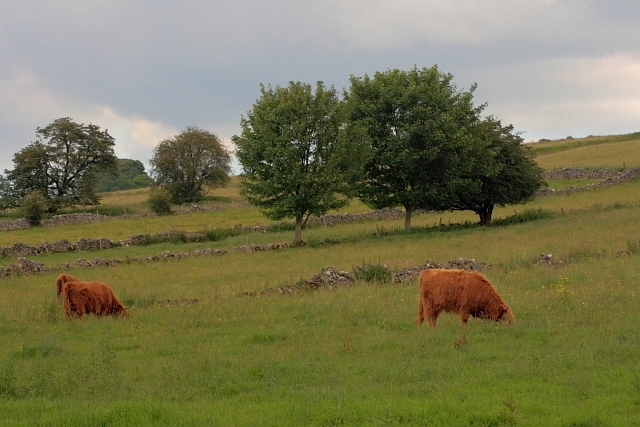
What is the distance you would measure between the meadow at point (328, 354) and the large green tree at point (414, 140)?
52.1 ft

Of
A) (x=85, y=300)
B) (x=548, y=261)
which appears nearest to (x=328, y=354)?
(x=85, y=300)

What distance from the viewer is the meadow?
340 inches

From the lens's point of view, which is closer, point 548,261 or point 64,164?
point 548,261

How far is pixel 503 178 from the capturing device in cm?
4350

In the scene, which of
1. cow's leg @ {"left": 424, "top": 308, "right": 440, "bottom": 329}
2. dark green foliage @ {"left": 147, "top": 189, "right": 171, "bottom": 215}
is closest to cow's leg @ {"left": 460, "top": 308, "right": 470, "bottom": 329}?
cow's leg @ {"left": 424, "top": 308, "right": 440, "bottom": 329}

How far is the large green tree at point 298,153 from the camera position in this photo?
39.9 meters

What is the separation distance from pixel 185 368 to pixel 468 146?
3345 centimetres

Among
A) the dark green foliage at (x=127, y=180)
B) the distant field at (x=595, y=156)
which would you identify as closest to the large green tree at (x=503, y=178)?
the distant field at (x=595, y=156)

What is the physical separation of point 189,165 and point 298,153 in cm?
→ 4433

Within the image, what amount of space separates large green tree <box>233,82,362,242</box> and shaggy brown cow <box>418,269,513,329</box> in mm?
25578

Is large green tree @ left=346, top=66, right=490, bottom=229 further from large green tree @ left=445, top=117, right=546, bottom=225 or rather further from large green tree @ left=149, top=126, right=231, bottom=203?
large green tree @ left=149, top=126, right=231, bottom=203

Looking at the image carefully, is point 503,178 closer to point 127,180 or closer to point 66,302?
point 66,302

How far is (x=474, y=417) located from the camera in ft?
27.0

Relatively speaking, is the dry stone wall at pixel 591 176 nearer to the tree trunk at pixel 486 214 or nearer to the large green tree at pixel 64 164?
the tree trunk at pixel 486 214
